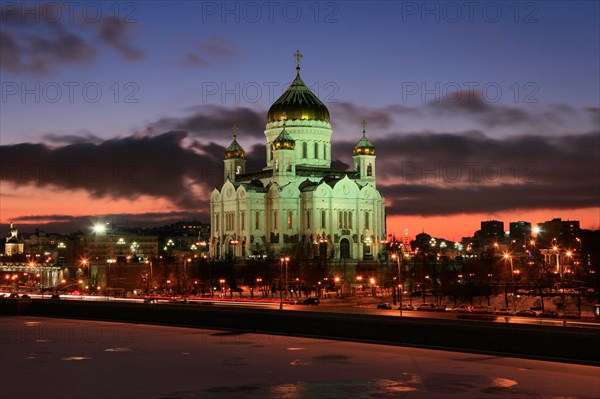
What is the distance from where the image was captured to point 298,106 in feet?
434

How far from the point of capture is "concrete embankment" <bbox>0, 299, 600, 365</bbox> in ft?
125

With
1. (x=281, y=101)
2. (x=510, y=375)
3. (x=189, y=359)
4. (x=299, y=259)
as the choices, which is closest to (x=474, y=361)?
(x=510, y=375)

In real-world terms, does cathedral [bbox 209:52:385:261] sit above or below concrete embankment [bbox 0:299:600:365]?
above

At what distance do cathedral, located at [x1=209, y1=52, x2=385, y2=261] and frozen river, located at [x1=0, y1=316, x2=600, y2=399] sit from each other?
7412 cm

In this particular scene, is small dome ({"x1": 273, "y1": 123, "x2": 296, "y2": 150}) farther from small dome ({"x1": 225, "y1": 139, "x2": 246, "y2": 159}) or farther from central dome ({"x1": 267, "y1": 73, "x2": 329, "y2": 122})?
small dome ({"x1": 225, "y1": 139, "x2": 246, "y2": 159})

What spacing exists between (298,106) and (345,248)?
21.1 meters

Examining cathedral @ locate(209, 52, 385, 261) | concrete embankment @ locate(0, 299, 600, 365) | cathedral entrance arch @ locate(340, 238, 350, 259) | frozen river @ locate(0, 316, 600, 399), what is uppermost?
cathedral @ locate(209, 52, 385, 261)

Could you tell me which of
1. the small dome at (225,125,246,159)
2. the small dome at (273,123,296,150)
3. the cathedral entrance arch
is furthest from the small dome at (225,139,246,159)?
the cathedral entrance arch

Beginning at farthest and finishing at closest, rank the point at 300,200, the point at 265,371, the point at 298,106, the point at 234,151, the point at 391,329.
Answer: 1. the point at 234,151
2. the point at 298,106
3. the point at 300,200
4. the point at 391,329
5. the point at 265,371

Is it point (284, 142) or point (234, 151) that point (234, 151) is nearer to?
point (234, 151)

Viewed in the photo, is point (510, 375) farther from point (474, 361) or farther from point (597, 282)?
point (597, 282)

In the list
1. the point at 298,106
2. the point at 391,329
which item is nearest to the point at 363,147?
the point at 298,106

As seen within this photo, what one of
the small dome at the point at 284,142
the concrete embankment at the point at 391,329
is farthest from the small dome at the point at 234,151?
the concrete embankment at the point at 391,329

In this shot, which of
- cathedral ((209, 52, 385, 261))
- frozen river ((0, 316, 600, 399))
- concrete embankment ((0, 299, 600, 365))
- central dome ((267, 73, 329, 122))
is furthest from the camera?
central dome ((267, 73, 329, 122))
